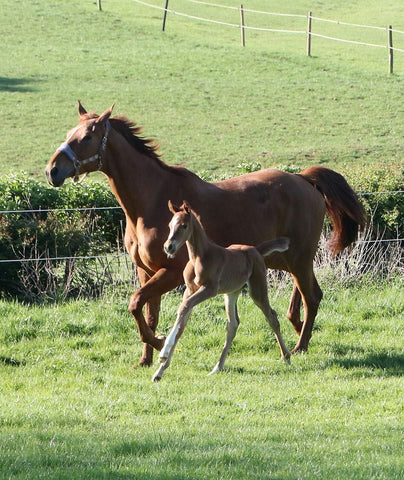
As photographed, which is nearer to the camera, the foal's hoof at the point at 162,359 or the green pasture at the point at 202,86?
the foal's hoof at the point at 162,359

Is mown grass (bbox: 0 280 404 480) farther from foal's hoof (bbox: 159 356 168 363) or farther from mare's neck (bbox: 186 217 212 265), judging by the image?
mare's neck (bbox: 186 217 212 265)

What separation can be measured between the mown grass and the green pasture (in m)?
9.45

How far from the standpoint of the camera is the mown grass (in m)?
5.81

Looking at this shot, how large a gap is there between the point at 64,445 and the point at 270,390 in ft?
8.01

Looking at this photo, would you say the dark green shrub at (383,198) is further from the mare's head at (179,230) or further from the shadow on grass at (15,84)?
the shadow on grass at (15,84)

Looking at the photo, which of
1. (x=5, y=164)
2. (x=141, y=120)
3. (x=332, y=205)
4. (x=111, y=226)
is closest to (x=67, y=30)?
(x=141, y=120)

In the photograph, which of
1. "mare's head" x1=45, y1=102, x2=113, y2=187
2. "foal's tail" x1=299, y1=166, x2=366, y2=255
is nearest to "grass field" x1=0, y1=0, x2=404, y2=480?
"foal's tail" x1=299, y1=166, x2=366, y2=255

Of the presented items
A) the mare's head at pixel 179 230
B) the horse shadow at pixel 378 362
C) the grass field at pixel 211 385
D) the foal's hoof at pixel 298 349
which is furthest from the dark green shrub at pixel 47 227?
the horse shadow at pixel 378 362

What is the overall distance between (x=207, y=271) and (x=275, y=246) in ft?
3.44

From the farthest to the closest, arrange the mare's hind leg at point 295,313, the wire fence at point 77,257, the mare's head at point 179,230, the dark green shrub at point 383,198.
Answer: the dark green shrub at point 383,198 < the wire fence at point 77,257 < the mare's hind leg at point 295,313 < the mare's head at point 179,230

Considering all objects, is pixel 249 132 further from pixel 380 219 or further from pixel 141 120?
pixel 380 219

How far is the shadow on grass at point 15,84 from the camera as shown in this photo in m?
31.0

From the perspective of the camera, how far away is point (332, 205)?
425 inches

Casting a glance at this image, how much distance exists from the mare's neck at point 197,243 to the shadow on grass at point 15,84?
23.7 metres
